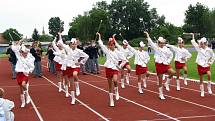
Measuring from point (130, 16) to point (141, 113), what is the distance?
10284cm

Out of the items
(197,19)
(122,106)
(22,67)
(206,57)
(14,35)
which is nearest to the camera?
(122,106)

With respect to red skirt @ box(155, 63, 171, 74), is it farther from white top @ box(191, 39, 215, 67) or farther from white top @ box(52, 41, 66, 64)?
white top @ box(52, 41, 66, 64)

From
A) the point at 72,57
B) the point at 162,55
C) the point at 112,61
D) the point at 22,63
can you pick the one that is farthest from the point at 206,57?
the point at 22,63

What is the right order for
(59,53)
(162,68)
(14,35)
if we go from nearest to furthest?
(162,68)
(59,53)
(14,35)

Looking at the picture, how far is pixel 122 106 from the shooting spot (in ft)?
51.5

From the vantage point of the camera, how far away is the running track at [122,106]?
1361 centimetres

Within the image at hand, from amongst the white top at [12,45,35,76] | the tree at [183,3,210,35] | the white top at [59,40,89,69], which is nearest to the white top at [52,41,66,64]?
the white top at [59,40,89,69]

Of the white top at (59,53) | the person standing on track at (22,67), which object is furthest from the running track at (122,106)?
the white top at (59,53)

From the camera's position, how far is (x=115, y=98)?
1750 centimetres

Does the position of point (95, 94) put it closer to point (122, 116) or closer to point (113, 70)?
point (113, 70)

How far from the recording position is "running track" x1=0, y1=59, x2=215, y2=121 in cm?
1361

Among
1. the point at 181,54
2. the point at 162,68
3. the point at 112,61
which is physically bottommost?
the point at 162,68

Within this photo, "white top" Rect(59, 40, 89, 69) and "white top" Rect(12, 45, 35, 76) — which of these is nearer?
"white top" Rect(12, 45, 35, 76)

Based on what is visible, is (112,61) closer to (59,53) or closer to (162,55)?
(162,55)
